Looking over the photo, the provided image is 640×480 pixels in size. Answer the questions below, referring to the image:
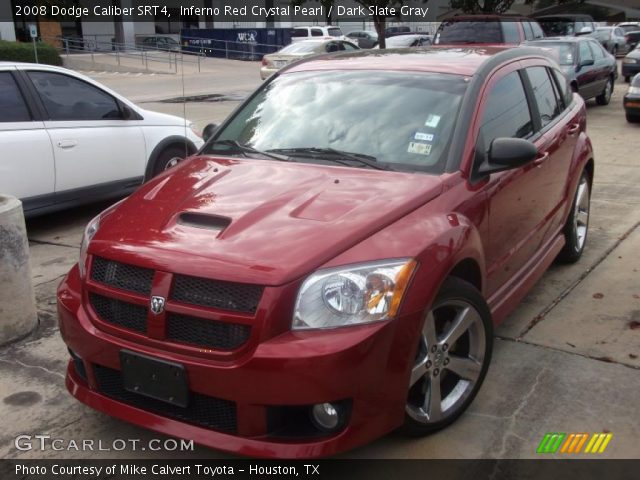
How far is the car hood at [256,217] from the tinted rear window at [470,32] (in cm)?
1234

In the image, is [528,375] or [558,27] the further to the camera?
[558,27]

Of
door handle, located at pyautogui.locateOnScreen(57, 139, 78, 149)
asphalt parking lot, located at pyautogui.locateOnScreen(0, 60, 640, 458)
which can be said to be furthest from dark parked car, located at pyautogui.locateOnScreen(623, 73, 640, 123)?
door handle, located at pyautogui.locateOnScreen(57, 139, 78, 149)

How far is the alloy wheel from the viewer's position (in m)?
2.93

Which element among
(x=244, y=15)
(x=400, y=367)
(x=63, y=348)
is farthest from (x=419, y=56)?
(x=244, y=15)

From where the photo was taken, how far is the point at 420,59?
13.7 ft

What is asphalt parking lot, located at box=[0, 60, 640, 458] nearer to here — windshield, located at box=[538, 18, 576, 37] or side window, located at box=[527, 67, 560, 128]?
side window, located at box=[527, 67, 560, 128]

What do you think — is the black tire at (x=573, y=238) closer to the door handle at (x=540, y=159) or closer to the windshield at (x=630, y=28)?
the door handle at (x=540, y=159)

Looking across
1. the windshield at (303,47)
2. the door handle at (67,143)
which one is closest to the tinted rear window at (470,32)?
the windshield at (303,47)

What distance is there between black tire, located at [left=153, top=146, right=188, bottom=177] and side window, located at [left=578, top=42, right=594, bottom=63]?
9.95 m

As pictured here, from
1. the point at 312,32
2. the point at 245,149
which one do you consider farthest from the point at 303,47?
the point at 245,149

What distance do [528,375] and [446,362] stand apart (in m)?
0.86

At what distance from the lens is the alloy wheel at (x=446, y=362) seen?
9.62 feet

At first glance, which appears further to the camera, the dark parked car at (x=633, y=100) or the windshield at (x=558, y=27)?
the windshield at (x=558, y=27)

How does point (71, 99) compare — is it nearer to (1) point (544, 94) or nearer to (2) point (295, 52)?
(1) point (544, 94)
